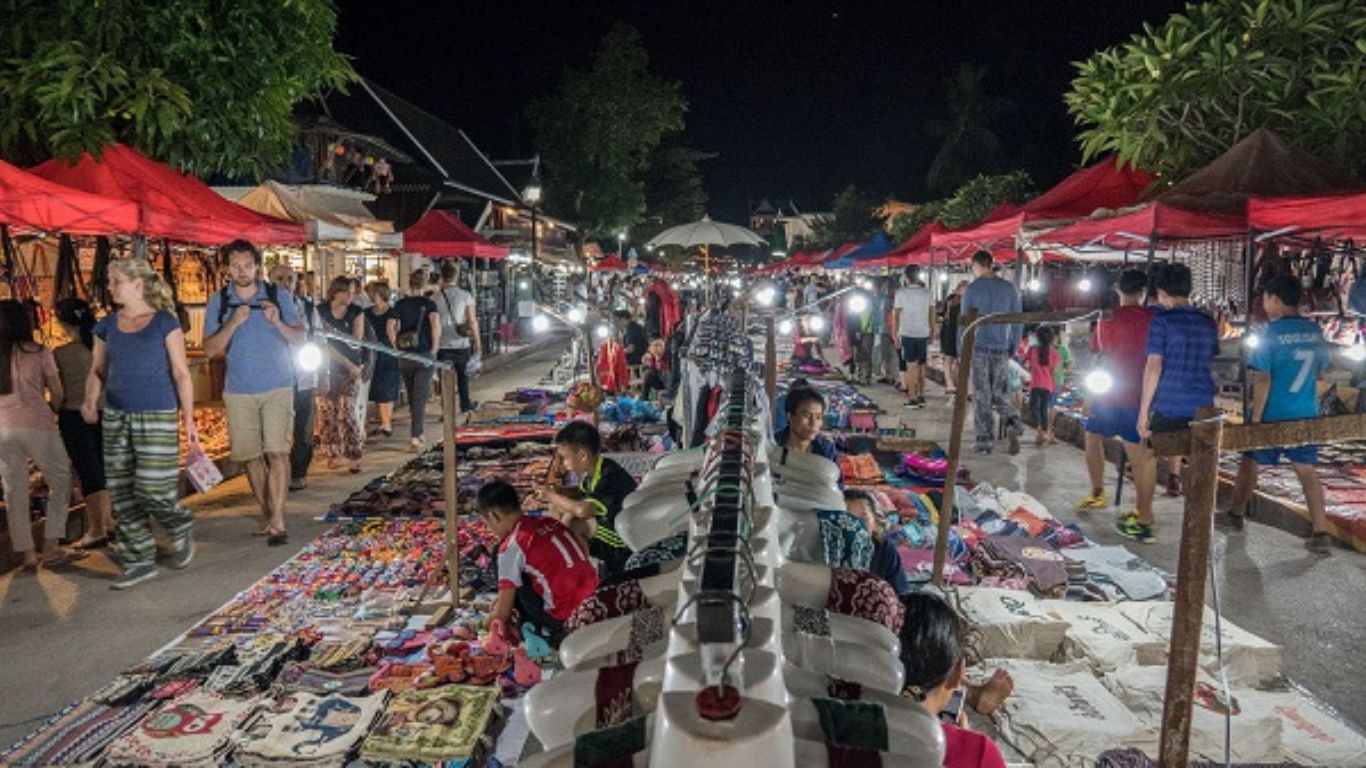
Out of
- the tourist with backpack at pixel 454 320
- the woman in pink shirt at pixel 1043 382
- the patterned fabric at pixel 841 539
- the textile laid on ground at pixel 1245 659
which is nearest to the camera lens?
the patterned fabric at pixel 841 539

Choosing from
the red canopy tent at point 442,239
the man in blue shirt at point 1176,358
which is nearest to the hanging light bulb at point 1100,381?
the man in blue shirt at point 1176,358

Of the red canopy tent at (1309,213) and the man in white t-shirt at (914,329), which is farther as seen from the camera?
the man in white t-shirt at (914,329)

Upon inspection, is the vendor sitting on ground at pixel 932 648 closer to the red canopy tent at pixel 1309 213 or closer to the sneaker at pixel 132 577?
Answer: the sneaker at pixel 132 577

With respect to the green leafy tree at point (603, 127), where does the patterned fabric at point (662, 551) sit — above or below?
below

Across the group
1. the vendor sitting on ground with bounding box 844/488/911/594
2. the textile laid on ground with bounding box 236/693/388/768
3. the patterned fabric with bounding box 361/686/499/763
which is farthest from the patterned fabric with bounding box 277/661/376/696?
the vendor sitting on ground with bounding box 844/488/911/594

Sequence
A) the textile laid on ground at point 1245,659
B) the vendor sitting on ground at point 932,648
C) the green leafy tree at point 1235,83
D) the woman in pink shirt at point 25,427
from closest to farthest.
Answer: the vendor sitting on ground at point 932,648 → the textile laid on ground at point 1245,659 → the woman in pink shirt at point 25,427 → the green leafy tree at point 1235,83

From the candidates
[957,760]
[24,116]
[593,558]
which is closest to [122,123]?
[24,116]

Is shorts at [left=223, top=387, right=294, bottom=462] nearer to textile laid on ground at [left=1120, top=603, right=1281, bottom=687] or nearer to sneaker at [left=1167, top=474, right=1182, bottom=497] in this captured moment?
textile laid on ground at [left=1120, top=603, right=1281, bottom=687]

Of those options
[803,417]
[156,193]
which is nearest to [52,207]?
[156,193]

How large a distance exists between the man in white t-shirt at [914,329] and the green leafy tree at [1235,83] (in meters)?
4.62

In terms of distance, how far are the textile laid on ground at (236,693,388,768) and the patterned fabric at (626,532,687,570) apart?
229 cm

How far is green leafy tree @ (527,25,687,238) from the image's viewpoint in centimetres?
4325

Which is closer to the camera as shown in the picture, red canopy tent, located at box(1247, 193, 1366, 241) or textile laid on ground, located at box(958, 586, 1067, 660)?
textile laid on ground, located at box(958, 586, 1067, 660)

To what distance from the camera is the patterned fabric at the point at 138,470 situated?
227 inches
